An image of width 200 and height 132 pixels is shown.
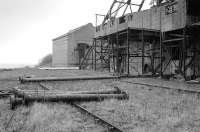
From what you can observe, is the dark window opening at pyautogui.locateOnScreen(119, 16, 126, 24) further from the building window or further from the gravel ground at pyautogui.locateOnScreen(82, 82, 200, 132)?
the gravel ground at pyautogui.locateOnScreen(82, 82, 200, 132)

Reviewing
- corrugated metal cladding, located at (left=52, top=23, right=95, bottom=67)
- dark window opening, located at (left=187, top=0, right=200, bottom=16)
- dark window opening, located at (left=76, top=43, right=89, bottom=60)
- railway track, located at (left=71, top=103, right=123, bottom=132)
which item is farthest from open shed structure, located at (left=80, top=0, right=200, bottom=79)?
corrugated metal cladding, located at (left=52, top=23, right=95, bottom=67)

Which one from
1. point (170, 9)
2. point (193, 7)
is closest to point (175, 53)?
point (170, 9)

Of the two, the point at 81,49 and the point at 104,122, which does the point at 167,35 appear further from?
the point at 81,49

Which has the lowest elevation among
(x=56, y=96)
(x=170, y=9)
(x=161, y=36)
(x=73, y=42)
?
(x=56, y=96)

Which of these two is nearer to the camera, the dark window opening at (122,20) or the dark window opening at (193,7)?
the dark window opening at (193,7)

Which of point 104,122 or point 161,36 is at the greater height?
point 161,36

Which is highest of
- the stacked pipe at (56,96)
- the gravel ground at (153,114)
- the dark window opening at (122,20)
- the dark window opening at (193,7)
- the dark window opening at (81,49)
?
the dark window opening at (122,20)

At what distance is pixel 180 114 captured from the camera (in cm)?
524

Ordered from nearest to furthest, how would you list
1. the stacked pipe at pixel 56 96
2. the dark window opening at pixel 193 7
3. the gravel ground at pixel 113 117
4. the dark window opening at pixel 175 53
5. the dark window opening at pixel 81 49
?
1. the gravel ground at pixel 113 117
2. the stacked pipe at pixel 56 96
3. the dark window opening at pixel 193 7
4. the dark window opening at pixel 175 53
5. the dark window opening at pixel 81 49

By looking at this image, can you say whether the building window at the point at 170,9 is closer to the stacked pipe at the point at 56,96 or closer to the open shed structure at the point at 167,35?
the open shed structure at the point at 167,35

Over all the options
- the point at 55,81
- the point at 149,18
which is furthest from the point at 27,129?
the point at 149,18

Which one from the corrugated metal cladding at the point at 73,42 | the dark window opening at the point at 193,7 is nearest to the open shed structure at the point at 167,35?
the dark window opening at the point at 193,7

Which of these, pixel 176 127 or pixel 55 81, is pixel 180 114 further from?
pixel 55 81

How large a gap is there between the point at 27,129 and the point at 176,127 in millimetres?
2791
